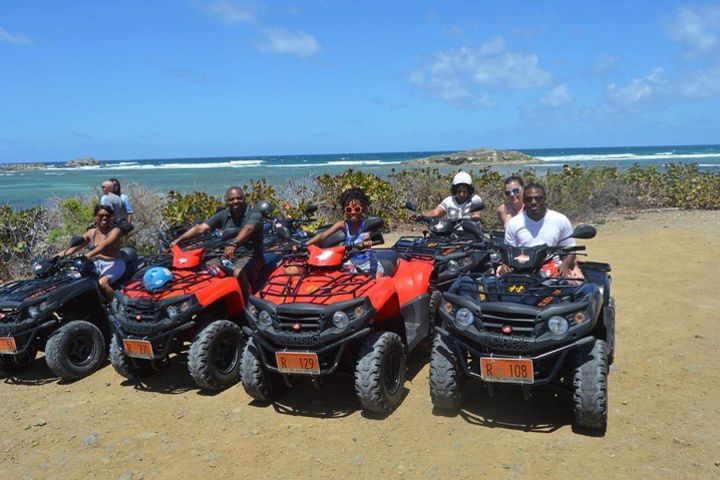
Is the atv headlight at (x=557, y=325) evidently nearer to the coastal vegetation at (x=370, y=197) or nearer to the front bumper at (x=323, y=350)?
the front bumper at (x=323, y=350)

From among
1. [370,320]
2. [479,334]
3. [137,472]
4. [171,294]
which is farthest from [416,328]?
[137,472]

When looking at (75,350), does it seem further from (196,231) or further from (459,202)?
(459,202)

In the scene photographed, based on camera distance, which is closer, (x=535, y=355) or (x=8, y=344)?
(x=535, y=355)

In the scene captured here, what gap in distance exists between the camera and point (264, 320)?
5066 millimetres

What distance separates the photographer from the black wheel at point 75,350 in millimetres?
6195

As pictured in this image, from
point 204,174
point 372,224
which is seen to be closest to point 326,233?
point 372,224

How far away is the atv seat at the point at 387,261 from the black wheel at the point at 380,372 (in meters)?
0.81

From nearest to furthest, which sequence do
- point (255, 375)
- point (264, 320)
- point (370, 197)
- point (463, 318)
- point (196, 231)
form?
point (463, 318) → point (264, 320) → point (255, 375) → point (196, 231) → point (370, 197)

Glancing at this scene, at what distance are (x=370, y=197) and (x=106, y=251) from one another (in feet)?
31.8

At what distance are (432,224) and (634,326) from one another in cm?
272

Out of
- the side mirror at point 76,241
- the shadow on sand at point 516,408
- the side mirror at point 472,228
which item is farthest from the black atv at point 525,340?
the side mirror at point 76,241

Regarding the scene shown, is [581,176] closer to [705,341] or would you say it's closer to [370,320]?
[705,341]

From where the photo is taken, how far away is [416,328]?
589 cm

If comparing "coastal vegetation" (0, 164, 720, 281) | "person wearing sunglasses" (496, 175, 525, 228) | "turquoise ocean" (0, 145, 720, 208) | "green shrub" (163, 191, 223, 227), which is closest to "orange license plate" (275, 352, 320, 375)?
"person wearing sunglasses" (496, 175, 525, 228)
